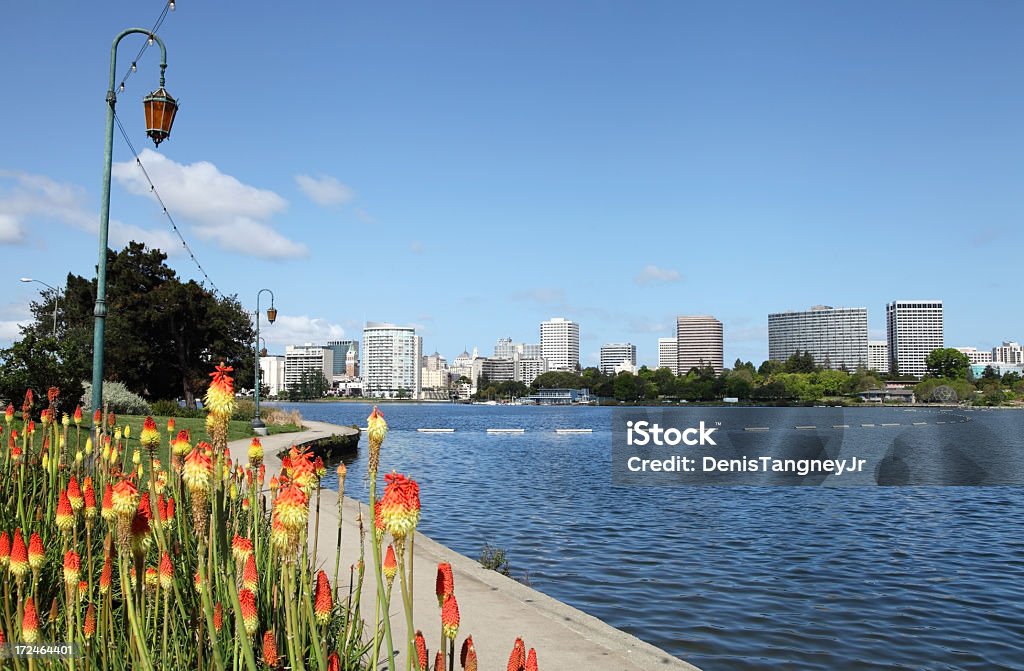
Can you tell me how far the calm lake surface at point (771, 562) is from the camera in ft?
30.3

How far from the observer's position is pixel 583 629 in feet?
21.3

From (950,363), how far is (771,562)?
20451 centimetres

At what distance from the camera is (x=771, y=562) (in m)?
13.7

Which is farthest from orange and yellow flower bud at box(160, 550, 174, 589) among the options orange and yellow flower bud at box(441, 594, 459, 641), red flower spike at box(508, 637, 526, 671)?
red flower spike at box(508, 637, 526, 671)

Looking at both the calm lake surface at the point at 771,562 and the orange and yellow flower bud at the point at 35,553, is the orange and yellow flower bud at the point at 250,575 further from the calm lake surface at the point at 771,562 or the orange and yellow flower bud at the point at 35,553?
the calm lake surface at the point at 771,562

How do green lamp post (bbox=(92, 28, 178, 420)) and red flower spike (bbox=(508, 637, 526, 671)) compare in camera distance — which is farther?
green lamp post (bbox=(92, 28, 178, 420))

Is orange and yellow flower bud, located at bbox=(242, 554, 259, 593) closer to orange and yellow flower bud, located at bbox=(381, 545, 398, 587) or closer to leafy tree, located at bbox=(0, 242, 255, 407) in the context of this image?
orange and yellow flower bud, located at bbox=(381, 545, 398, 587)

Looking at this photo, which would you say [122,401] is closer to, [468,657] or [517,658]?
[468,657]

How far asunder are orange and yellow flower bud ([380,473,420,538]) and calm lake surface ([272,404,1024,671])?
681 centimetres

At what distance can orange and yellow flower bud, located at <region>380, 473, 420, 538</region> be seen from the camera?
245 centimetres

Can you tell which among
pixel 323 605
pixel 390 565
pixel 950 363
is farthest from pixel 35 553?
pixel 950 363

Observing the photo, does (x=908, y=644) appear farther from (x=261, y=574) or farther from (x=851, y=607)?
(x=261, y=574)

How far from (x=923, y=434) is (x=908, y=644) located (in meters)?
63.7

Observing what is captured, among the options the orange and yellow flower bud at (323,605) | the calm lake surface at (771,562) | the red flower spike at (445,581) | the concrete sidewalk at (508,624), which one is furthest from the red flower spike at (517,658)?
the calm lake surface at (771,562)
